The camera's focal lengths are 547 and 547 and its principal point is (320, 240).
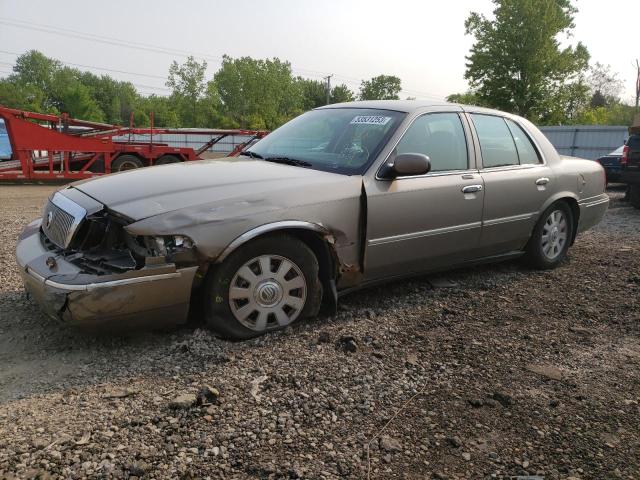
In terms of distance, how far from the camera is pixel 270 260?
3.41 m

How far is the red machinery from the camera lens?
39.7 feet

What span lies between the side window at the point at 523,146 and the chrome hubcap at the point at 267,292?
8.86 ft

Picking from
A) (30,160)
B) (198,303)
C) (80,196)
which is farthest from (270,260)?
(30,160)

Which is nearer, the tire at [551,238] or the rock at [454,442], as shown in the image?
the rock at [454,442]

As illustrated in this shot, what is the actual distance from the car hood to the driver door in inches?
13.7

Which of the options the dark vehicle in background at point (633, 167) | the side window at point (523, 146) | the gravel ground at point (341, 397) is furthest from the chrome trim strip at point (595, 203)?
the dark vehicle in background at point (633, 167)

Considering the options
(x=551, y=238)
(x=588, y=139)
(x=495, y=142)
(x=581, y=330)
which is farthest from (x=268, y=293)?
(x=588, y=139)

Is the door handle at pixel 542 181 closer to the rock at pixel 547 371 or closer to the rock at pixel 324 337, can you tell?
the rock at pixel 547 371

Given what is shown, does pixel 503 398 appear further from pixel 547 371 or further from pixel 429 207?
pixel 429 207

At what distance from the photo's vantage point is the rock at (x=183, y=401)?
2.61 meters

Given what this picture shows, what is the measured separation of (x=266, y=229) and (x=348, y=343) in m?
0.87

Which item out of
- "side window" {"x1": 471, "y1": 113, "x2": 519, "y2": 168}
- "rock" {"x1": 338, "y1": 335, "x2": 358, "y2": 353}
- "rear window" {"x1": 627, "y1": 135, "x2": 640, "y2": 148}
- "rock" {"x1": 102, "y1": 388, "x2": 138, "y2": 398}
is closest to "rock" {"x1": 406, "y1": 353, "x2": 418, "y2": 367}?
"rock" {"x1": 338, "y1": 335, "x2": 358, "y2": 353}

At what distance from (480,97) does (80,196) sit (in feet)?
97.7

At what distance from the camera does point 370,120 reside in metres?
4.27
